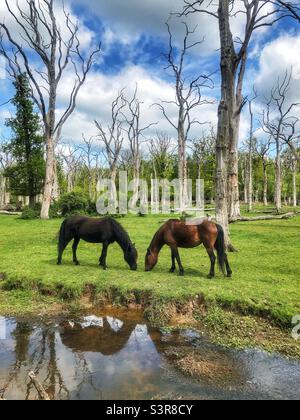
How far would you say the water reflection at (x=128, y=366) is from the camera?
477cm

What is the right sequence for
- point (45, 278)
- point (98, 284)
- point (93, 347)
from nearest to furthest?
point (93, 347) < point (98, 284) < point (45, 278)

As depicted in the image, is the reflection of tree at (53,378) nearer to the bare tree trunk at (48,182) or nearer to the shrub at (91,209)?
the shrub at (91,209)

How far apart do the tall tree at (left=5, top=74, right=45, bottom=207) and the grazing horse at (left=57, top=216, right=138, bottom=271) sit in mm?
22313

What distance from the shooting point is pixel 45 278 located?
373 inches

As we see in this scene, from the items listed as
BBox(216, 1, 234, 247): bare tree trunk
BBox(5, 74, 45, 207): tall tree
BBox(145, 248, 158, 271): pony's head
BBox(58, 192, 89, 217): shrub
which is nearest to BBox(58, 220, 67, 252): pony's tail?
BBox(145, 248, 158, 271): pony's head

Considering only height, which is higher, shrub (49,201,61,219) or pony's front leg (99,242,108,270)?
shrub (49,201,61,219)

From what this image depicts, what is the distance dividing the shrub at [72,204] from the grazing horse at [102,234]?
1504cm

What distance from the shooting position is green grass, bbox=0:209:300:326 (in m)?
7.62

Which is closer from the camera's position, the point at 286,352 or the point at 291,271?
the point at 286,352

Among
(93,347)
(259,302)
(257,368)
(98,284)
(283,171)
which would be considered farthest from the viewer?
(283,171)

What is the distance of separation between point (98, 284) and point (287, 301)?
4550 mm

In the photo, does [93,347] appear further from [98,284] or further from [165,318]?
[98,284]

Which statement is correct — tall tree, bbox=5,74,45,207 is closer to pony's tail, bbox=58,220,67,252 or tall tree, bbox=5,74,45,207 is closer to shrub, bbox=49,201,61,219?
shrub, bbox=49,201,61,219
